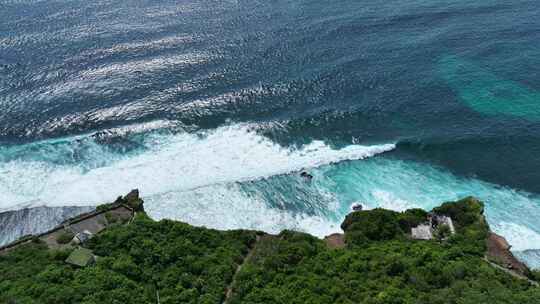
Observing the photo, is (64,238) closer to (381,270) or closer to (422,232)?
(381,270)

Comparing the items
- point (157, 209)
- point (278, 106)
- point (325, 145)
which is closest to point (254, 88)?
point (278, 106)

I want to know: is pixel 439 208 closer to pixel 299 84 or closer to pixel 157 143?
pixel 299 84

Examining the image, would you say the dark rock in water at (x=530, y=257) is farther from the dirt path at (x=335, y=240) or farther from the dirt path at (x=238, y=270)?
the dirt path at (x=238, y=270)

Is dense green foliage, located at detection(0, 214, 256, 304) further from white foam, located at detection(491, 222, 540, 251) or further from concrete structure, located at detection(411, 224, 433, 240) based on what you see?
white foam, located at detection(491, 222, 540, 251)

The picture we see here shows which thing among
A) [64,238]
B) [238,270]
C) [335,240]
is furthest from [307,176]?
[64,238]

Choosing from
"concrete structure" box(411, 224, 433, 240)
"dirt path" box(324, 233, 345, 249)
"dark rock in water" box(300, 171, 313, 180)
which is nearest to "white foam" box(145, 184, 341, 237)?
"dirt path" box(324, 233, 345, 249)
